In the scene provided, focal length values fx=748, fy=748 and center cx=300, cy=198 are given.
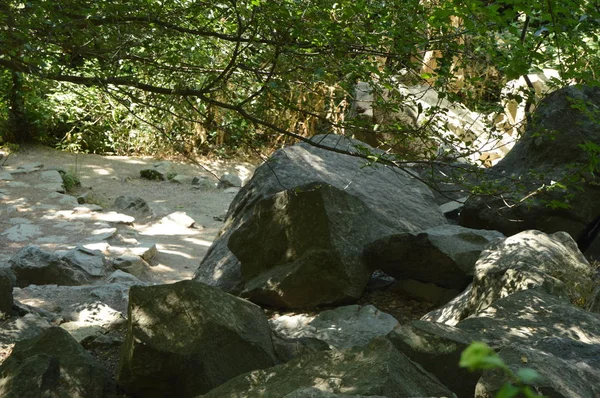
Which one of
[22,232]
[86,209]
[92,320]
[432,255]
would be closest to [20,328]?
[92,320]

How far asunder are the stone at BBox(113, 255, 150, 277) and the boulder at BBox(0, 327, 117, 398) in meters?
4.23

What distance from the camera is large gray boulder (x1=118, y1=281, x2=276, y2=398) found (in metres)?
3.40

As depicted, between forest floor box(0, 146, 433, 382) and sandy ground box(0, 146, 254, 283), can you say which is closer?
forest floor box(0, 146, 433, 382)

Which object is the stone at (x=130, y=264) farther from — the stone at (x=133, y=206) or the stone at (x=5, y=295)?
the stone at (x=5, y=295)

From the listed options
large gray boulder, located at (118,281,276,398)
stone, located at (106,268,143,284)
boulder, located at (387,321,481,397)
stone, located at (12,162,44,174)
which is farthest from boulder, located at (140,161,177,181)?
boulder, located at (387,321,481,397)

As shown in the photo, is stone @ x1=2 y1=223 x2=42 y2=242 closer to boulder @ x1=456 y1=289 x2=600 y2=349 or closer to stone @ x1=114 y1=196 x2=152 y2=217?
stone @ x1=114 y1=196 x2=152 y2=217

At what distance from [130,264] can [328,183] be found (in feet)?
10.00

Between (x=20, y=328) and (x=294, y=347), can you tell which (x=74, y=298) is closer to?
(x=20, y=328)

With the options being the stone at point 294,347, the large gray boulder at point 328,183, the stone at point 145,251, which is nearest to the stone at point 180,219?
the stone at point 145,251

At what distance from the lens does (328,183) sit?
5.86m

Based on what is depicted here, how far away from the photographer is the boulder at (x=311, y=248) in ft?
17.2

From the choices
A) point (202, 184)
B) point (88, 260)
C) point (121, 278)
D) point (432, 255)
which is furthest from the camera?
point (202, 184)

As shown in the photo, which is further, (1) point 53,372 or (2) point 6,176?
(2) point 6,176

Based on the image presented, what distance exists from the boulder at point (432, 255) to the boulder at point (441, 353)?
1.99 m
